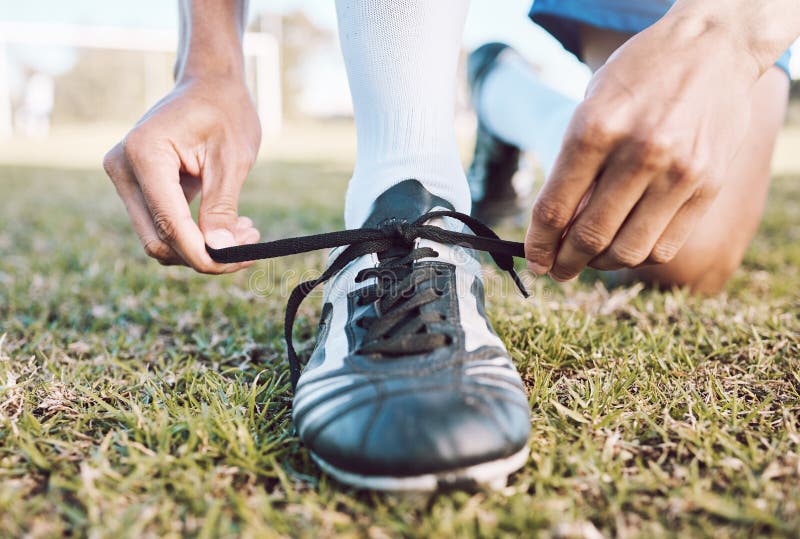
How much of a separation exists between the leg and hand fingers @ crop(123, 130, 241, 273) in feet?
3.65

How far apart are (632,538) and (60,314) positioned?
1317 mm

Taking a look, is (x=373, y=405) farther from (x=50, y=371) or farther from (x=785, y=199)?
(x=785, y=199)

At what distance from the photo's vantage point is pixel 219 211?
1112 millimetres

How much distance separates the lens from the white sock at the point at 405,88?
1.14 m

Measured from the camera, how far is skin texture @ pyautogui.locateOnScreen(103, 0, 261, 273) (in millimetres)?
992

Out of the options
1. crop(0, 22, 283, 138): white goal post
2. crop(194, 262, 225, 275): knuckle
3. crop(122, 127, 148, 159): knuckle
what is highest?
crop(0, 22, 283, 138): white goal post

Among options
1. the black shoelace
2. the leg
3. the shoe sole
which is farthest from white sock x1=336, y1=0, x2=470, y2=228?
the leg

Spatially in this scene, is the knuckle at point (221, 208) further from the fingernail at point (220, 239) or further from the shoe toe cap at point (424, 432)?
the shoe toe cap at point (424, 432)

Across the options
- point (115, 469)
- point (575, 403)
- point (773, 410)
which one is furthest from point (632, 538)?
point (115, 469)

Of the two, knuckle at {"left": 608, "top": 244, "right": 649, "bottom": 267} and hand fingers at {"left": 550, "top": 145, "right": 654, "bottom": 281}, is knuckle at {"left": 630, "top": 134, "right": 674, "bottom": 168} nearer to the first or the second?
hand fingers at {"left": 550, "top": 145, "right": 654, "bottom": 281}

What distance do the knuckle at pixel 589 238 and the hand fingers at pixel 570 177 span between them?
2cm

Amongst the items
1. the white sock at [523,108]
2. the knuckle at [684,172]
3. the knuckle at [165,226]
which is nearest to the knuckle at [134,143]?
the knuckle at [165,226]

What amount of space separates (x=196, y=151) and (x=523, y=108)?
1.09m

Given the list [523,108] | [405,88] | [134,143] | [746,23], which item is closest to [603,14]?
[523,108]
